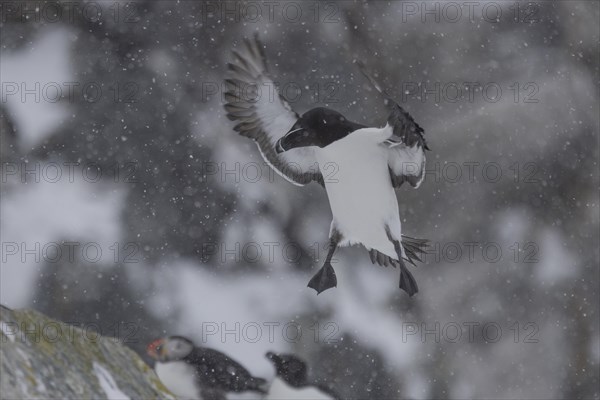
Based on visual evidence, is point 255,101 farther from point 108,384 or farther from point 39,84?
point 39,84

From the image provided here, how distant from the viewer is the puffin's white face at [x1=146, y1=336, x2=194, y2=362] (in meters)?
3.66

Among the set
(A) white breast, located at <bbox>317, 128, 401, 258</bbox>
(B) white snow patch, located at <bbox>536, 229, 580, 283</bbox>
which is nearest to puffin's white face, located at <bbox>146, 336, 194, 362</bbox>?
(A) white breast, located at <bbox>317, 128, 401, 258</bbox>

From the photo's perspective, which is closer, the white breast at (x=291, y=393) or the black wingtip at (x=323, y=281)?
the white breast at (x=291, y=393)

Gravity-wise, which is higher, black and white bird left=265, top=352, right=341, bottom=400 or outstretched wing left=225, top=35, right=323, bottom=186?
outstretched wing left=225, top=35, right=323, bottom=186

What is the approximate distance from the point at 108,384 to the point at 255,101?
1.43m

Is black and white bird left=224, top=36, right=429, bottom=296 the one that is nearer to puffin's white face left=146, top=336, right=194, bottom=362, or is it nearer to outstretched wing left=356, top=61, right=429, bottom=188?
outstretched wing left=356, top=61, right=429, bottom=188

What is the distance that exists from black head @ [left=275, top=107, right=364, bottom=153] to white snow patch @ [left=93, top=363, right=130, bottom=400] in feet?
3.71

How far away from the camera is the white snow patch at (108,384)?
2354 millimetres

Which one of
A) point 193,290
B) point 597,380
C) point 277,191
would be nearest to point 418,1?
point 277,191

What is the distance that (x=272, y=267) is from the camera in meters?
5.36

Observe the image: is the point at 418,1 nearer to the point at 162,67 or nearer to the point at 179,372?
the point at 162,67

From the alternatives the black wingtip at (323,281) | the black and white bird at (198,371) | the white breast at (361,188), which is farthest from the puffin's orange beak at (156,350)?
the white breast at (361,188)

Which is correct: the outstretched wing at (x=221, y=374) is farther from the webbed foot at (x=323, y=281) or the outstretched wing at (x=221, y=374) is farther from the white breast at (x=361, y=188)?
the white breast at (x=361, y=188)

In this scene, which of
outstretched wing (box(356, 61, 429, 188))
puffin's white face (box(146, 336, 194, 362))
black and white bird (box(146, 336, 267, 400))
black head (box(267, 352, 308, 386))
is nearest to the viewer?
outstretched wing (box(356, 61, 429, 188))
